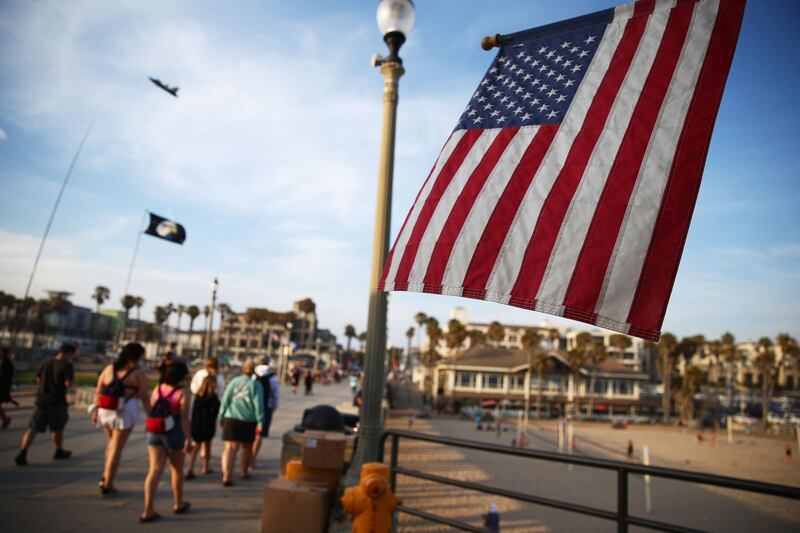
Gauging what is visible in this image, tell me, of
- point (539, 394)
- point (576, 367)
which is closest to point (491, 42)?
point (539, 394)

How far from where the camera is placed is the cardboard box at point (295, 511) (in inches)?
167

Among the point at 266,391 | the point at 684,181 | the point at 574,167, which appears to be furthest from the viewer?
the point at 266,391

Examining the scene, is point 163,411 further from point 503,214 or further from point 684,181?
point 684,181

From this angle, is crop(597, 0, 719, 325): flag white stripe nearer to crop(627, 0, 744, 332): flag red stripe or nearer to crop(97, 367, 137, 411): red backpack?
crop(627, 0, 744, 332): flag red stripe

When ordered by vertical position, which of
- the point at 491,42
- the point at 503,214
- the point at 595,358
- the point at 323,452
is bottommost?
the point at 323,452

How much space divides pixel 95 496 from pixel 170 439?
156 centimetres

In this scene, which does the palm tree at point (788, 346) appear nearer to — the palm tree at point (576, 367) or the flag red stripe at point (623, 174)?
the palm tree at point (576, 367)

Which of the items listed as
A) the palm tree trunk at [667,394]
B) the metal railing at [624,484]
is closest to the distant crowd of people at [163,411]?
the metal railing at [624,484]

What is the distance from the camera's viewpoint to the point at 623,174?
282 centimetres

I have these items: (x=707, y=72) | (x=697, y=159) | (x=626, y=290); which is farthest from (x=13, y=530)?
(x=707, y=72)

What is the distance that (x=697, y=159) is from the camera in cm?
262

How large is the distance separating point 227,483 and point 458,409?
52442 mm

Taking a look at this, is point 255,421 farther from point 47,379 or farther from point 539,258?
point 539,258

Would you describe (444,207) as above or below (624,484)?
above
